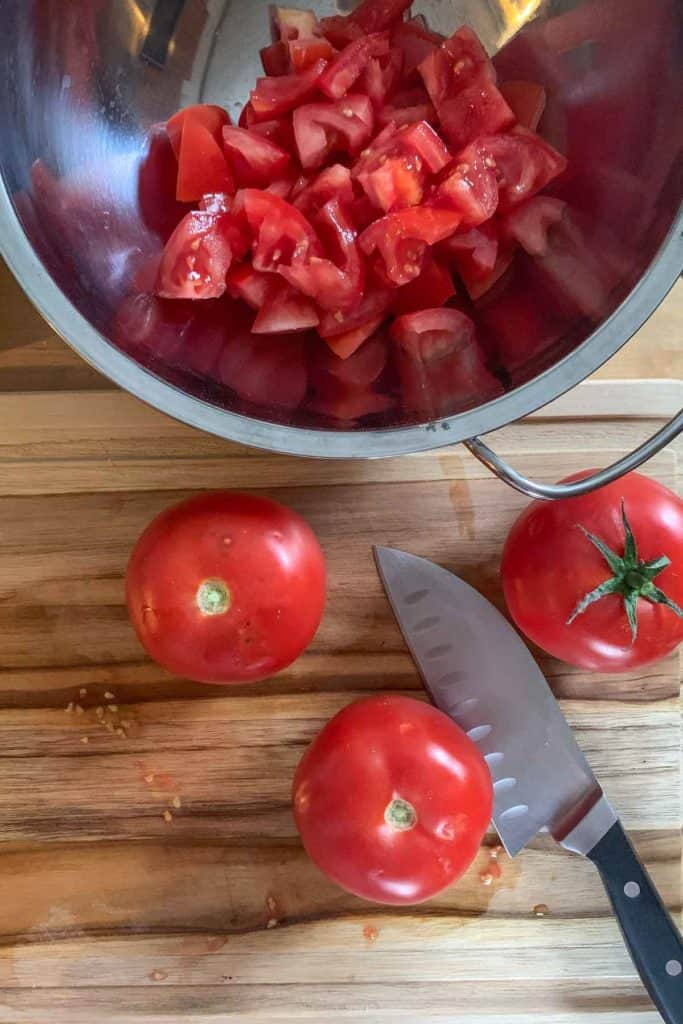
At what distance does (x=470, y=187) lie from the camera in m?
0.92

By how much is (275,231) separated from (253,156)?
0.33 feet

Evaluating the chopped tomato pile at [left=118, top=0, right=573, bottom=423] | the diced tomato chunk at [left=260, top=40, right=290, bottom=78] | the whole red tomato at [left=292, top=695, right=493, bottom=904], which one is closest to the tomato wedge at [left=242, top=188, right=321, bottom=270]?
the chopped tomato pile at [left=118, top=0, right=573, bottom=423]

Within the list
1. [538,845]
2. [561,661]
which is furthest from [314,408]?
[538,845]

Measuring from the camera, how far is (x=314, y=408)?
0.90 metres

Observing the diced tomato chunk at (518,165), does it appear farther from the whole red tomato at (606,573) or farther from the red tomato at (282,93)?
the whole red tomato at (606,573)

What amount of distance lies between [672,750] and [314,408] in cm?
56

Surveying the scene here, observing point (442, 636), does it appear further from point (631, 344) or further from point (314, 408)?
point (631, 344)

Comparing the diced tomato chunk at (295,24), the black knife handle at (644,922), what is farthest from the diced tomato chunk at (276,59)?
the black knife handle at (644,922)

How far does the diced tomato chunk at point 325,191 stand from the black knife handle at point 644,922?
702 mm

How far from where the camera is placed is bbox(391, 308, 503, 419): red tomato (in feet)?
2.93

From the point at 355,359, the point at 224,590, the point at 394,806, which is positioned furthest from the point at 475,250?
the point at 394,806

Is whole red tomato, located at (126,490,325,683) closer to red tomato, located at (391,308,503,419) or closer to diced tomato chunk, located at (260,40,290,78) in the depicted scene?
red tomato, located at (391,308,503,419)

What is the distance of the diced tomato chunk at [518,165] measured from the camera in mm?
957

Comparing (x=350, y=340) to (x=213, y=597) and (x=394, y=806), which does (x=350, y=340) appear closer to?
(x=213, y=597)
